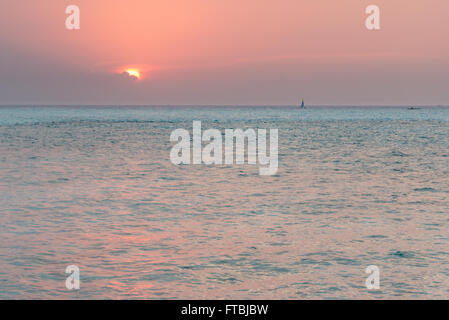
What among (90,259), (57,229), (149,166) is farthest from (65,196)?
(149,166)

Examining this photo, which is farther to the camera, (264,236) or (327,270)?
(264,236)

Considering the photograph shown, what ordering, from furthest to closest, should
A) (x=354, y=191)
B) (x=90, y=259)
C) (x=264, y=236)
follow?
(x=354, y=191) → (x=264, y=236) → (x=90, y=259)

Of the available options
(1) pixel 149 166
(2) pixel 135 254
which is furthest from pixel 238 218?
(1) pixel 149 166

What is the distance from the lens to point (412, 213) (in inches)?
559

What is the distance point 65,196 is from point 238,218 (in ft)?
20.5

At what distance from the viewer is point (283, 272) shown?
9078mm
